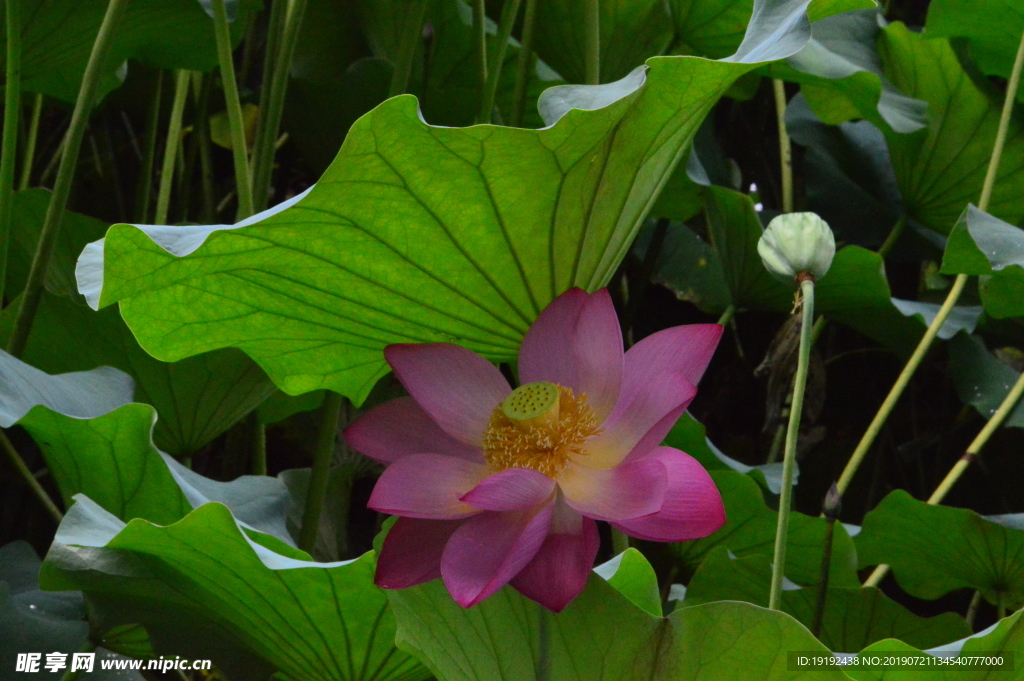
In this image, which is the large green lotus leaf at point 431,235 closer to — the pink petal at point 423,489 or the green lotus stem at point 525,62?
the pink petal at point 423,489

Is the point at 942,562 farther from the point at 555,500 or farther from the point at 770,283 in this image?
the point at 555,500

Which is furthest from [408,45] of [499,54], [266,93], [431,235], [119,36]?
[119,36]

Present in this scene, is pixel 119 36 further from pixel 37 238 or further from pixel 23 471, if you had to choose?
pixel 23 471

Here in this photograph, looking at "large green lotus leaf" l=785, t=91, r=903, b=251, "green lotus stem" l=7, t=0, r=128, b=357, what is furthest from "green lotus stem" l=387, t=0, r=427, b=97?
"large green lotus leaf" l=785, t=91, r=903, b=251

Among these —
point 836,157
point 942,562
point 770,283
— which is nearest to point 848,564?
point 942,562

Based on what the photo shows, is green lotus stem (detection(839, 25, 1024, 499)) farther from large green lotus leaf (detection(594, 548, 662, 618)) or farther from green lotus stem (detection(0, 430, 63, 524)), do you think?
green lotus stem (detection(0, 430, 63, 524))

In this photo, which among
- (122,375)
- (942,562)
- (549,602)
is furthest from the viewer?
(942,562)
